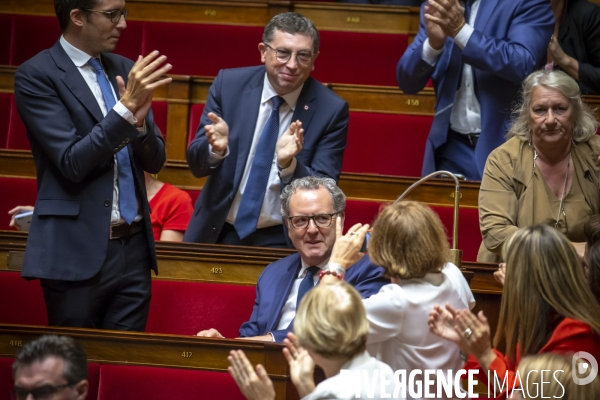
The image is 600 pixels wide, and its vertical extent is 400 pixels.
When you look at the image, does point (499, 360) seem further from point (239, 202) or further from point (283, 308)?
point (239, 202)

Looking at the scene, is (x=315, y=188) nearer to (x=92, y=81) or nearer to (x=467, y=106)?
(x=92, y=81)

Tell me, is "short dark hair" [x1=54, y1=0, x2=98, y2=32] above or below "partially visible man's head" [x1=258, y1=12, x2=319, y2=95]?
above

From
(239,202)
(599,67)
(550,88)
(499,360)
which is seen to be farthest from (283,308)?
(599,67)

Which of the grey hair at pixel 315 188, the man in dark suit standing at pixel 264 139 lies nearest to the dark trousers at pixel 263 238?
the man in dark suit standing at pixel 264 139

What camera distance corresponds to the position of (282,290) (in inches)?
89.7

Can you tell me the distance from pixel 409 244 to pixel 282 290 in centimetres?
58

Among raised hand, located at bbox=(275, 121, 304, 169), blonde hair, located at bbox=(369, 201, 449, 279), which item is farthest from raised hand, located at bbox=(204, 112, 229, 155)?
blonde hair, located at bbox=(369, 201, 449, 279)

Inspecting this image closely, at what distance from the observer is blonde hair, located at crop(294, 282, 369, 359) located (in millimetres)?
1520

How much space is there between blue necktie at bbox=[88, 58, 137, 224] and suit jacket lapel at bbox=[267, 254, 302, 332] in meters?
0.38

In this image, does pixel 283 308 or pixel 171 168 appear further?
pixel 171 168

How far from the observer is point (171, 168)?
3.32 metres

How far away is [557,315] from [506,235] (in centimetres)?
63

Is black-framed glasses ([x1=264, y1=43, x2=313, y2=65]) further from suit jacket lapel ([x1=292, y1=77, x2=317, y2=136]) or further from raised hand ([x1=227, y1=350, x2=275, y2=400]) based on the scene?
raised hand ([x1=227, y1=350, x2=275, y2=400])

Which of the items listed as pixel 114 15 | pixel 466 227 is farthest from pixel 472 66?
pixel 114 15
